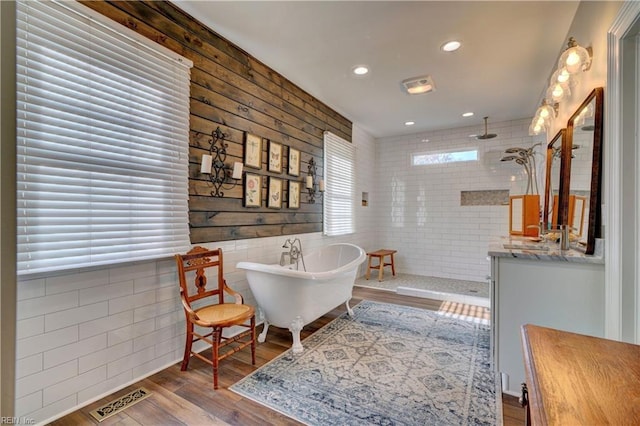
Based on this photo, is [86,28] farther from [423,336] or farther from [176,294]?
[423,336]

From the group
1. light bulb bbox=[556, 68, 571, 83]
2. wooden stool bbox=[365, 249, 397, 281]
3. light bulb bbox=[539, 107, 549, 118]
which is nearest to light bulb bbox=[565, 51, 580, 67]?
light bulb bbox=[556, 68, 571, 83]

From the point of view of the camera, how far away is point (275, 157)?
3.11 metres

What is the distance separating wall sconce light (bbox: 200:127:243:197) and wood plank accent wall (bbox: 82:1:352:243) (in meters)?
0.05

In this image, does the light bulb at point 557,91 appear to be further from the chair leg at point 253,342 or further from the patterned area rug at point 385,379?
the chair leg at point 253,342

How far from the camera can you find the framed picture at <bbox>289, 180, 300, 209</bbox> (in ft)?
11.0

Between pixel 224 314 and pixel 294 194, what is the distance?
1.76 metres

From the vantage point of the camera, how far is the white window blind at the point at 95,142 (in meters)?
1.45

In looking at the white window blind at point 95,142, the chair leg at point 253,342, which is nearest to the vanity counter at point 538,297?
the chair leg at point 253,342

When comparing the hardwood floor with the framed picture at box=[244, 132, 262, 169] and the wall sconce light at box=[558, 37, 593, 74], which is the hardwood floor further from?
the wall sconce light at box=[558, 37, 593, 74]

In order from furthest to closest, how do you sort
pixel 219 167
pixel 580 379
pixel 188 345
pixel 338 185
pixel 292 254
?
pixel 338 185
pixel 292 254
pixel 219 167
pixel 188 345
pixel 580 379

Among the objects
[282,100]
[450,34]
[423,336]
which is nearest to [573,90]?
[450,34]

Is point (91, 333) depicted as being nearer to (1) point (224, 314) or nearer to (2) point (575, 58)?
(1) point (224, 314)

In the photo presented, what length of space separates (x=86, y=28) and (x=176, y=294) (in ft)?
6.10

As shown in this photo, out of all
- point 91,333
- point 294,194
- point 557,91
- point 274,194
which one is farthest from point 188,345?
point 557,91
